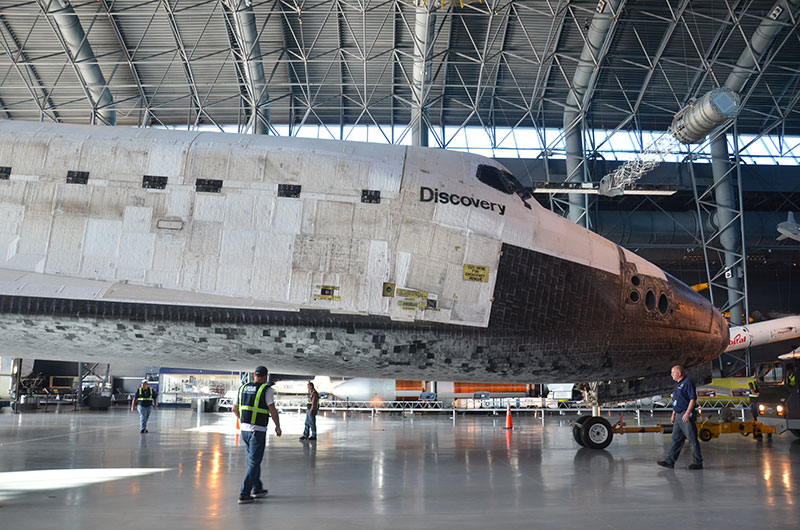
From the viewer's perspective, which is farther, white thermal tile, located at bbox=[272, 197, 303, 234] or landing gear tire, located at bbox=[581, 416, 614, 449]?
landing gear tire, located at bbox=[581, 416, 614, 449]

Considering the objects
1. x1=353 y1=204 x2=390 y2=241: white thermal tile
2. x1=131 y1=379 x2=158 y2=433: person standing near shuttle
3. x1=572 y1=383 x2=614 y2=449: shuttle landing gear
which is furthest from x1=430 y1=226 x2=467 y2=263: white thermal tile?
x1=131 y1=379 x2=158 y2=433: person standing near shuttle

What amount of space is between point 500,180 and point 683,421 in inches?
157

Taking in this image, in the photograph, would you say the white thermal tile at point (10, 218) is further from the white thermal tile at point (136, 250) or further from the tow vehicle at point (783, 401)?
the tow vehicle at point (783, 401)

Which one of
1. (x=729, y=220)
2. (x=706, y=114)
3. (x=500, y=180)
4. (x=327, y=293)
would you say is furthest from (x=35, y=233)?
(x=729, y=220)

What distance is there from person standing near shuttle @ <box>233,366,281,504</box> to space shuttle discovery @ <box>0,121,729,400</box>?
124 centimetres

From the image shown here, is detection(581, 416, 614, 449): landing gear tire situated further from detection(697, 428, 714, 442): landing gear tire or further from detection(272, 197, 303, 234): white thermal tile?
detection(272, 197, 303, 234): white thermal tile

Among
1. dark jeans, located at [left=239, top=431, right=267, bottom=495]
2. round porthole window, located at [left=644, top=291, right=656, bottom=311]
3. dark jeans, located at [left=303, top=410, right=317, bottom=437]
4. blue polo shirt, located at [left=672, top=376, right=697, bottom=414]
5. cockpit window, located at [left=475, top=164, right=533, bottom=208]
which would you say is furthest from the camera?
dark jeans, located at [left=303, top=410, right=317, bottom=437]

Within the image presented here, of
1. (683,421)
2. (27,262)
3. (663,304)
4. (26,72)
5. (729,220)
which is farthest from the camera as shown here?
(729,220)

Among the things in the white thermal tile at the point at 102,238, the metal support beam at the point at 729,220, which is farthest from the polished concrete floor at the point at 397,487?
the metal support beam at the point at 729,220

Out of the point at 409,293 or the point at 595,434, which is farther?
the point at 595,434

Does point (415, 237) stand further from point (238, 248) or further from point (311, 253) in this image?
point (238, 248)

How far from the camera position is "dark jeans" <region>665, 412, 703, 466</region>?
7711 mm

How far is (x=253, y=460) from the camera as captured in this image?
558 cm

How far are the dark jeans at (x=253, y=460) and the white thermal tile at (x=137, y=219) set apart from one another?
2.99m
